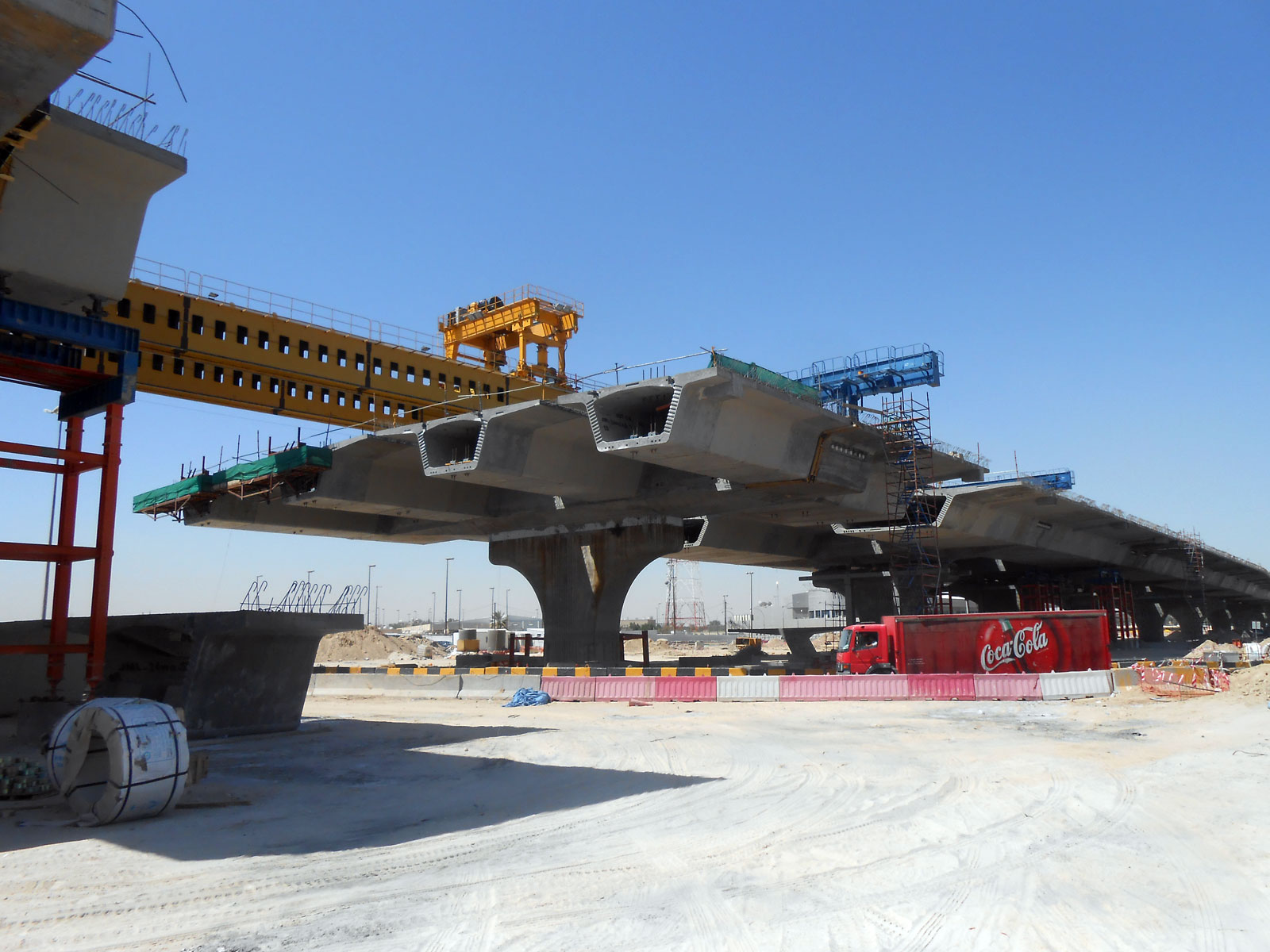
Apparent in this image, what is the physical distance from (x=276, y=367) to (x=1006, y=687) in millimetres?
23711

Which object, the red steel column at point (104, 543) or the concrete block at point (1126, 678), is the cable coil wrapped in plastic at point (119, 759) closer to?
the red steel column at point (104, 543)

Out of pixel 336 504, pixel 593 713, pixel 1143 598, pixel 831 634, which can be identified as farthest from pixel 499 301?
pixel 1143 598

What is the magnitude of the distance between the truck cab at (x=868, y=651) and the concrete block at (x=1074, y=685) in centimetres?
439

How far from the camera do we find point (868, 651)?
1086 inches

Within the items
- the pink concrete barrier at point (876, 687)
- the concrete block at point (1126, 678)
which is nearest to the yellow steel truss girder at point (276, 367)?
the pink concrete barrier at point (876, 687)

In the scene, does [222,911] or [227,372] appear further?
[227,372]

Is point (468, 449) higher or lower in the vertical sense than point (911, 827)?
higher

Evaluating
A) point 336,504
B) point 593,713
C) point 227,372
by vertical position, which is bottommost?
point 593,713

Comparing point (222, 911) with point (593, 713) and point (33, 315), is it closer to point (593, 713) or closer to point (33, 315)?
point (33, 315)

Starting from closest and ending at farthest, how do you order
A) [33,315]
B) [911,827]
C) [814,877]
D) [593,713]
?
[814,877]
[911,827]
[33,315]
[593,713]

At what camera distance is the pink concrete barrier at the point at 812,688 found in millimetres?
25109

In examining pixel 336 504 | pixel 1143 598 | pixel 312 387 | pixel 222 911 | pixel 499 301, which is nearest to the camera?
pixel 222 911

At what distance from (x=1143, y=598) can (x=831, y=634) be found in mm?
29985

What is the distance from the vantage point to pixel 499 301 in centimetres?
4609
